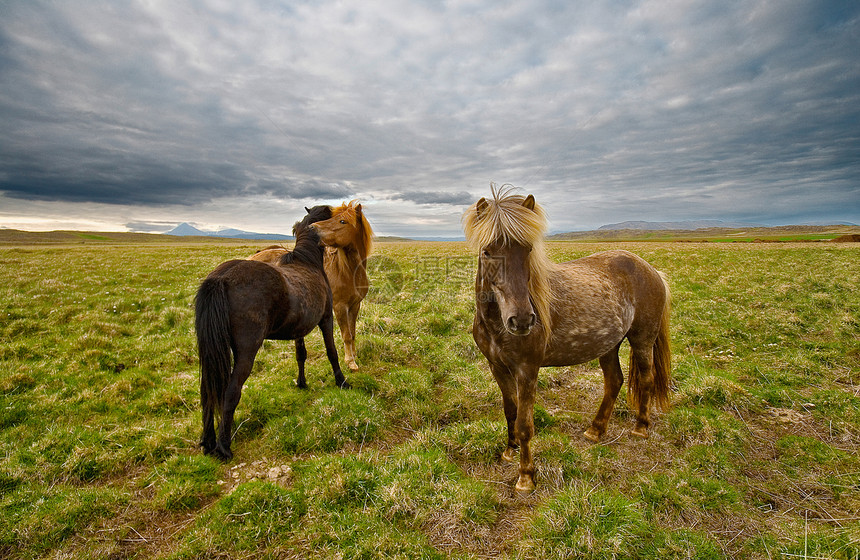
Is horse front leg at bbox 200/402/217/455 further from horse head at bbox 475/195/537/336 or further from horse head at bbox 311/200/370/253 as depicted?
horse head at bbox 475/195/537/336

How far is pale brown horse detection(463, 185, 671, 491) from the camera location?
135 inches

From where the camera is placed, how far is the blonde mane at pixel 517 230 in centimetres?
340

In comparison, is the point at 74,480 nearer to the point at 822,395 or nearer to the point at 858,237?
the point at 822,395

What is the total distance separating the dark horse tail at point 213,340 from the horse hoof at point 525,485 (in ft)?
12.6

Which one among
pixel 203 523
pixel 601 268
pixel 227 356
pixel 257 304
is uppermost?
pixel 601 268

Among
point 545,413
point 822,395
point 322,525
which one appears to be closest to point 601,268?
point 545,413

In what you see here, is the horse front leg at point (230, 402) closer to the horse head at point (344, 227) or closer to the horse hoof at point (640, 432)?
the horse head at point (344, 227)

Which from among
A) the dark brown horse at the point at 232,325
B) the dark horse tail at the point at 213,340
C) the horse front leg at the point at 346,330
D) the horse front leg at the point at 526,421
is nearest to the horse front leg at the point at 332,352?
the dark brown horse at the point at 232,325

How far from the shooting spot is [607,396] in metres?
5.02

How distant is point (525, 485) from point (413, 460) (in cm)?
134

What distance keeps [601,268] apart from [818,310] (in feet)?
36.3

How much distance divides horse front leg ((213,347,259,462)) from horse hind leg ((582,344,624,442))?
4.91 metres

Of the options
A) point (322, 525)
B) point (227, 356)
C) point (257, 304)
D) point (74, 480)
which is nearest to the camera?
point (322, 525)

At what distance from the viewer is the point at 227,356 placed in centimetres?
429
